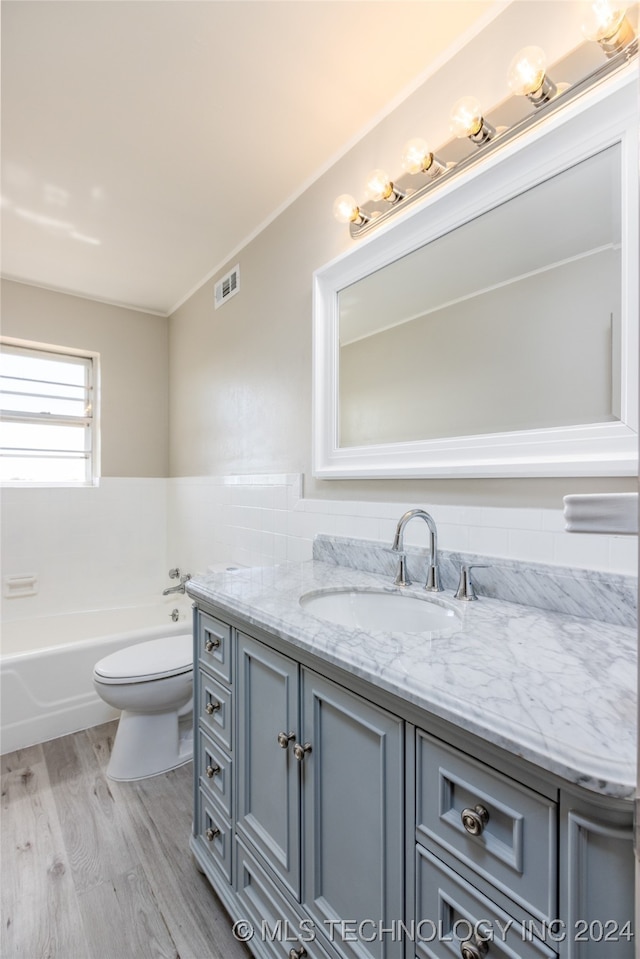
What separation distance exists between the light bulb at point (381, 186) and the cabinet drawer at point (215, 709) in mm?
1584

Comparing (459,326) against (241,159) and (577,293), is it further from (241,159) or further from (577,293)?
(241,159)

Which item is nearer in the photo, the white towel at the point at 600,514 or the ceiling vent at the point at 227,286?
the white towel at the point at 600,514

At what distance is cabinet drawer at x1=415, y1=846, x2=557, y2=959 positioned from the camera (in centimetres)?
57

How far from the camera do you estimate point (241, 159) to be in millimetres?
1777

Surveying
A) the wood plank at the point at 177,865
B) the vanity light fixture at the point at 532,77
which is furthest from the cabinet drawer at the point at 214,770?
the vanity light fixture at the point at 532,77

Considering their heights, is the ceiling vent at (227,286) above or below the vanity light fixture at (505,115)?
above

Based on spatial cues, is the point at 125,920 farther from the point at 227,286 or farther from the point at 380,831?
the point at 227,286

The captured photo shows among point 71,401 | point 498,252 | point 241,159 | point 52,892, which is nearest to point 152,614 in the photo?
point 71,401

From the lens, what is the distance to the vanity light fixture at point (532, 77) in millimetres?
1018

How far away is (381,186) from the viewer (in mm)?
1422

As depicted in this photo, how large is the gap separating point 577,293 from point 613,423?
324 millimetres

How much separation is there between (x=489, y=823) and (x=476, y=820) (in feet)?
0.08

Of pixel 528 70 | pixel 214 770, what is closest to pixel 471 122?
pixel 528 70

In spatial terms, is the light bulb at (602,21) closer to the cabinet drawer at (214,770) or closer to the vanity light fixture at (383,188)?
the vanity light fixture at (383,188)
